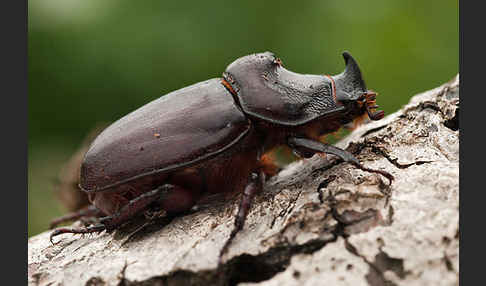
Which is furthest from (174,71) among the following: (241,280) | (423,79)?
(241,280)

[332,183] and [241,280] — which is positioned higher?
[332,183]

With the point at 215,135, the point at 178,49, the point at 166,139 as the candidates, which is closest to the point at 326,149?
the point at 215,135

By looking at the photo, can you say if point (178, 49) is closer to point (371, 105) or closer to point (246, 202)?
point (371, 105)

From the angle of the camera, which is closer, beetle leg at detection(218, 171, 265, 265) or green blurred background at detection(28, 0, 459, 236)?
beetle leg at detection(218, 171, 265, 265)

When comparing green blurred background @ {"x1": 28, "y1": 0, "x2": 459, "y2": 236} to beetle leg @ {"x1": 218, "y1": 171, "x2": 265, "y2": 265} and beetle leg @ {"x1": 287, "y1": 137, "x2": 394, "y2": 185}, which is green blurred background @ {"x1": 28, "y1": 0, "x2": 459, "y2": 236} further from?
beetle leg @ {"x1": 218, "y1": 171, "x2": 265, "y2": 265}

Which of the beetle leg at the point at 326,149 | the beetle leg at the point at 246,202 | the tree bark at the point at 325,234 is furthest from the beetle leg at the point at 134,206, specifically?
the beetle leg at the point at 326,149

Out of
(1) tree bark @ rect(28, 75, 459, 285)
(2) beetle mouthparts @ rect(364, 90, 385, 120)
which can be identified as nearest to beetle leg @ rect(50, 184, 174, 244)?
(1) tree bark @ rect(28, 75, 459, 285)

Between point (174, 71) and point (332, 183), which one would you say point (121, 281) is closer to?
point (332, 183)
